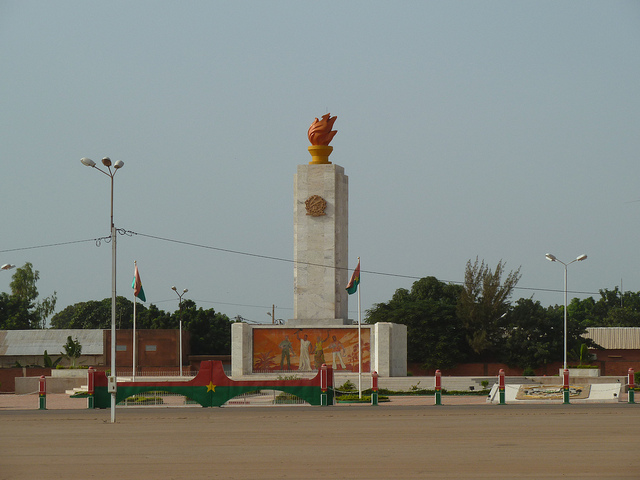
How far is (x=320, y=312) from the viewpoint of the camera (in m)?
40.4

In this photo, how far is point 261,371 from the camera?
130ft

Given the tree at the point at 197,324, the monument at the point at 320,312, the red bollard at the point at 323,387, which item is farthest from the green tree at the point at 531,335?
the red bollard at the point at 323,387

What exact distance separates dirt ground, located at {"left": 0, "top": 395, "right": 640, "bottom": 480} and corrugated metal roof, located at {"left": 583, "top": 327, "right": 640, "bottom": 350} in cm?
4728

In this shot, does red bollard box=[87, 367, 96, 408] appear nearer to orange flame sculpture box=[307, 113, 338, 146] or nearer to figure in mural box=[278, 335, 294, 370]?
figure in mural box=[278, 335, 294, 370]

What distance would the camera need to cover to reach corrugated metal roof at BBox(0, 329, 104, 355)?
62781 mm

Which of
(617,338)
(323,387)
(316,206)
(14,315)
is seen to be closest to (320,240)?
(316,206)

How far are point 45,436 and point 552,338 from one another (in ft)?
144

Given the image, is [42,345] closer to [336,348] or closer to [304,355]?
[304,355]

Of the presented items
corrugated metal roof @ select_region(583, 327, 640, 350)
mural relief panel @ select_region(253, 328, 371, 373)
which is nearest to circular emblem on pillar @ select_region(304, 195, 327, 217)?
mural relief panel @ select_region(253, 328, 371, 373)

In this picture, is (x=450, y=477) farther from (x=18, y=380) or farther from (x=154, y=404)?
(x=18, y=380)

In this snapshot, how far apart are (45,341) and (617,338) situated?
4535 cm

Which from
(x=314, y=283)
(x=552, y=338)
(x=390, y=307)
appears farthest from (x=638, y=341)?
(x=314, y=283)

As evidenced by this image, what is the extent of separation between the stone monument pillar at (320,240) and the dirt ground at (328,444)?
1639cm

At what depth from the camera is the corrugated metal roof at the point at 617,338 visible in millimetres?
68562
